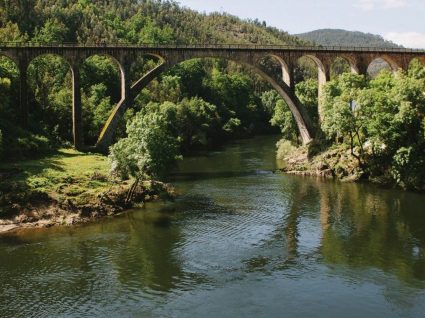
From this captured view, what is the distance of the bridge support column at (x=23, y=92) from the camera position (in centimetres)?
6819

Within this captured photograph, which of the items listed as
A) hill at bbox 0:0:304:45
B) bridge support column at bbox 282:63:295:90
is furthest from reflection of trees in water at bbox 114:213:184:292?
hill at bbox 0:0:304:45

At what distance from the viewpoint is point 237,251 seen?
4078 cm

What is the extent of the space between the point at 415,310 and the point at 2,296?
24865 mm

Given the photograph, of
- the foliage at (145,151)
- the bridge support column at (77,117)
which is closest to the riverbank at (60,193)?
the foliage at (145,151)

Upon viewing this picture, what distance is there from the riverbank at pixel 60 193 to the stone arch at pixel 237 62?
43.5 feet

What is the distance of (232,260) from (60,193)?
69.3 ft

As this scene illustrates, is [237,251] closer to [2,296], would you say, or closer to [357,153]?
[2,296]

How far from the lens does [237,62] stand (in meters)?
79.0

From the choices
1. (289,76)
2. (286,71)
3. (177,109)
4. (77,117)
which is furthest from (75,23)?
(289,76)

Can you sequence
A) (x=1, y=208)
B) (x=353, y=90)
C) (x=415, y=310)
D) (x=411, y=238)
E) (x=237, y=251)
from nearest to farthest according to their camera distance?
(x=415, y=310) → (x=237, y=251) → (x=411, y=238) → (x=1, y=208) → (x=353, y=90)

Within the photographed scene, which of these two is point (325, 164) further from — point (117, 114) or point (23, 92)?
point (23, 92)

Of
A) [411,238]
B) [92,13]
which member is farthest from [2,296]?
[92,13]

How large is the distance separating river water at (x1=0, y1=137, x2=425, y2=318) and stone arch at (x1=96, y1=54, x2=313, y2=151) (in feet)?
64.7

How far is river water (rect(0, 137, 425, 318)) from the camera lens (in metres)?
31.5
